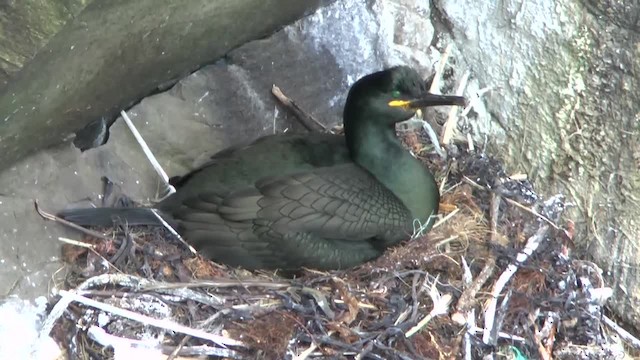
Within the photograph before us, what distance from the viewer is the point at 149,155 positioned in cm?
271

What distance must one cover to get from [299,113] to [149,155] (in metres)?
0.46

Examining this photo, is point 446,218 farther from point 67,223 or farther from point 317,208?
point 67,223

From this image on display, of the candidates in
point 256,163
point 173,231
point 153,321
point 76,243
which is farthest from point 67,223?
point 256,163

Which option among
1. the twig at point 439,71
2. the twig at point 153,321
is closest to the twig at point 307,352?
the twig at point 153,321

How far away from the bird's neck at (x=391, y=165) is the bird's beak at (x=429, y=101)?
0.08m

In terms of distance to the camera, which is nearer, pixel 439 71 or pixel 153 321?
pixel 153 321

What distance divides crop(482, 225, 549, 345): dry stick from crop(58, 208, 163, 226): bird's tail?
2.71 ft

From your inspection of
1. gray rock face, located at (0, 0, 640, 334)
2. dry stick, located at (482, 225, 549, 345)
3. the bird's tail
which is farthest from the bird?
dry stick, located at (482, 225, 549, 345)

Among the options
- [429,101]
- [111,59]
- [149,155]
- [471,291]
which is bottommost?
[471,291]

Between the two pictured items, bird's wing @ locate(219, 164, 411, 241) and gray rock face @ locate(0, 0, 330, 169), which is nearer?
gray rock face @ locate(0, 0, 330, 169)

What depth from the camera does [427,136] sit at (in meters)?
3.05

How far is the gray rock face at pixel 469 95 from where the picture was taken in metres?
2.51

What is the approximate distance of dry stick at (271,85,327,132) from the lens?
9.47 ft

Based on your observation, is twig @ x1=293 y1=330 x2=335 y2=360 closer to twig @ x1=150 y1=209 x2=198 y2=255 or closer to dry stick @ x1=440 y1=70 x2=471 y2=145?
twig @ x1=150 y1=209 x2=198 y2=255
